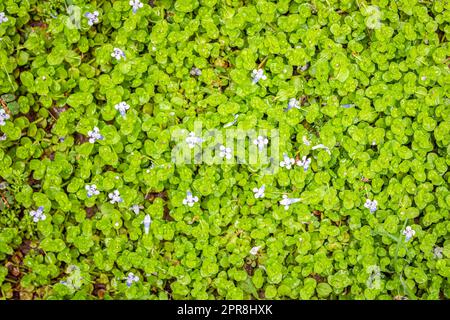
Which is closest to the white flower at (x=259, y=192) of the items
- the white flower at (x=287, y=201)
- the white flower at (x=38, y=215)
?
the white flower at (x=287, y=201)

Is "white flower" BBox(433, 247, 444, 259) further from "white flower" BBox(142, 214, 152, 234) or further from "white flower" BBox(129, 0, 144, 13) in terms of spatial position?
"white flower" BBox(129, 0, 144, 13)

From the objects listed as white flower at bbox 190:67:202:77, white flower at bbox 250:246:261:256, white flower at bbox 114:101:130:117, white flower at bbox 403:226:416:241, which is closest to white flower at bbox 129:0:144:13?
white flower at bbox 190:67:202:77

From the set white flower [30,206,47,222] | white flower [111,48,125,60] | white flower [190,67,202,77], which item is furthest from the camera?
white flower [190,67,202,77]

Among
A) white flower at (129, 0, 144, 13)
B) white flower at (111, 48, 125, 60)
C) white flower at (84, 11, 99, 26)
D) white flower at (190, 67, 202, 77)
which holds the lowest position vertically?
white flower at (190, 67, 202, 77)

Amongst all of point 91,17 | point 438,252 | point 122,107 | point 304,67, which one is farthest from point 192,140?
point 438,252

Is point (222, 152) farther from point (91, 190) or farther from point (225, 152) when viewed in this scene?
point (91, 190)

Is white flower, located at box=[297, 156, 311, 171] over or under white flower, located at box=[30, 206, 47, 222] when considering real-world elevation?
over

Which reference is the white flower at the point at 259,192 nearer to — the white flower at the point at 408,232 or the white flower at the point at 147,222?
the white flower at the point at 147,222
